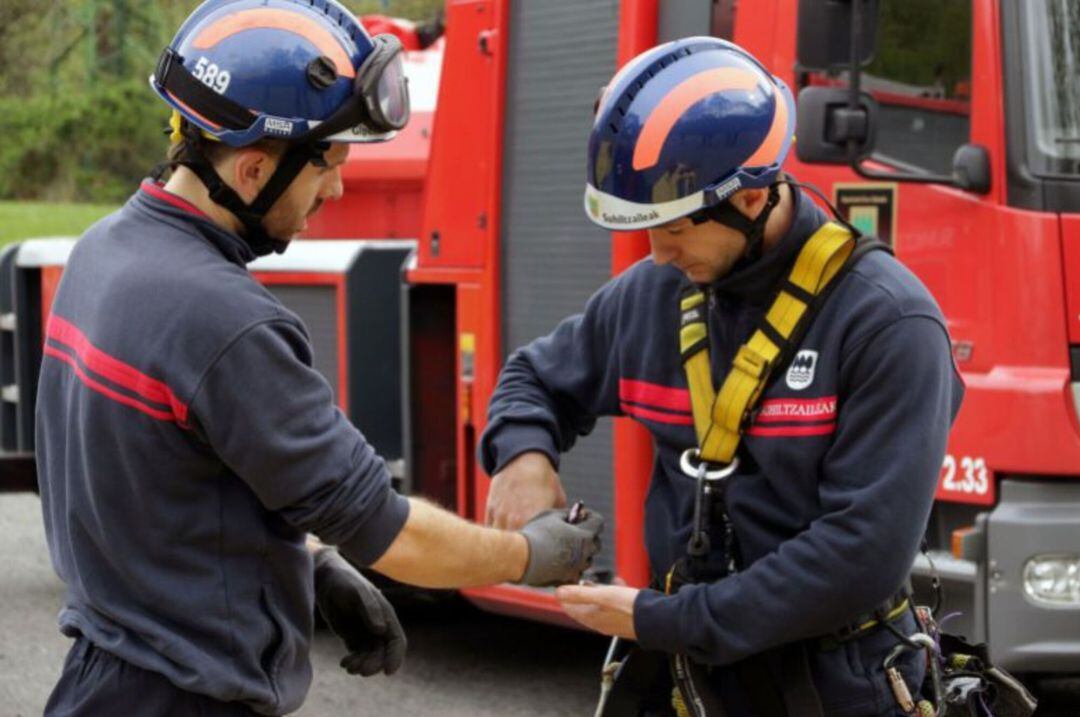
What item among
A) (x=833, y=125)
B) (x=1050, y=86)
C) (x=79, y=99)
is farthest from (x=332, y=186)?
(x=79, y=99)

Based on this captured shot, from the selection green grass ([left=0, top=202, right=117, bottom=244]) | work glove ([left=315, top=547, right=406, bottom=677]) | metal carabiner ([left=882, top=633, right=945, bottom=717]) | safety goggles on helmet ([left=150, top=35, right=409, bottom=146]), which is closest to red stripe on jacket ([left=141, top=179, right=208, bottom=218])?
safety goggles on helmet ([left=150, top=35, right=409, bottom=146])

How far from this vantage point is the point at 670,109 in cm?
315

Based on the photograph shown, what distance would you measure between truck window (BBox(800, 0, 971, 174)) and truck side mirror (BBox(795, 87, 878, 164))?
22cm

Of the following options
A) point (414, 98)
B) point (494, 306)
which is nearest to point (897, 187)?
point (494, 306)

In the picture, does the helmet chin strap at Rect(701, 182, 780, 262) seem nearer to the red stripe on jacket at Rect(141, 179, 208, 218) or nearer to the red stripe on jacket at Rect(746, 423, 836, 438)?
the red stripe on jacket at Rect(746, 423, 836, 438)

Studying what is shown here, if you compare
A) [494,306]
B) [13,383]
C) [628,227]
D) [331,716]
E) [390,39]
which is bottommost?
[331,716]

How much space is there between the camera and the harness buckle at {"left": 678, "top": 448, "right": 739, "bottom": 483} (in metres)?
3.23

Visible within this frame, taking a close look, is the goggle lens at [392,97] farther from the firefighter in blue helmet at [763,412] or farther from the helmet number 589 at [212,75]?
the firefighter in blue helmet at [763,412]

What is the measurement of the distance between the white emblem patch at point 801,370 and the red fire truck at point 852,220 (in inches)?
96.2

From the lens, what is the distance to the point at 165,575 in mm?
3008

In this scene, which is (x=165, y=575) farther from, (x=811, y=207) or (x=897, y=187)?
(x=897, y=187)

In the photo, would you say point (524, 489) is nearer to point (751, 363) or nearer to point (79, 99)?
point (751, 363)

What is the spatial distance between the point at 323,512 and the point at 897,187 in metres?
3.23

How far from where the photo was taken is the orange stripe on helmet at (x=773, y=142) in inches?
125
